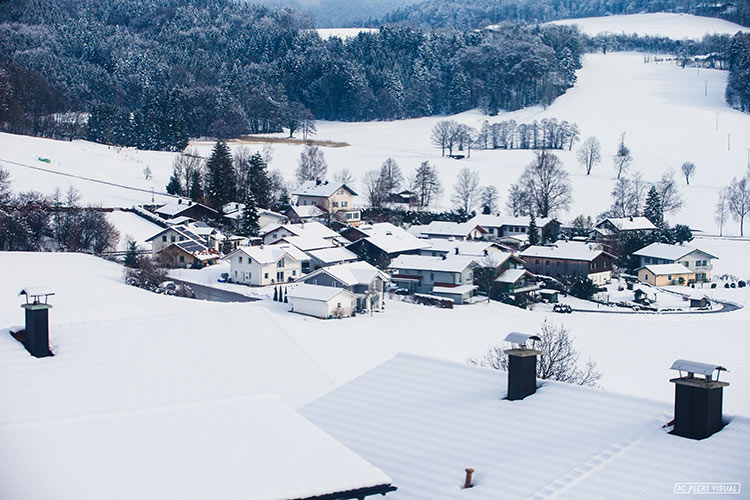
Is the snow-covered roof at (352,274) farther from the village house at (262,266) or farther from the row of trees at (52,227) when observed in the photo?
the row of trees at (52,227)

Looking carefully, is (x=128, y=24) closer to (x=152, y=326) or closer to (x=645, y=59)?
(x=645, y=59)

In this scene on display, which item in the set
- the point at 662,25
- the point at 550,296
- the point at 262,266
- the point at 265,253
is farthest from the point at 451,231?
the point at 662,25

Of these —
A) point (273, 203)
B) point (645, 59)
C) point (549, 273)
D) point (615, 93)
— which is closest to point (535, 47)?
point (615, 93)

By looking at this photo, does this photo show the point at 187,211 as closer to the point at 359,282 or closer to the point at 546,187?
the point at 359,282

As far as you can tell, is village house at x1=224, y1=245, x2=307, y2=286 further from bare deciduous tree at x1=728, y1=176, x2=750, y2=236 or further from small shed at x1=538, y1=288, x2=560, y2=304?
bare deciduous tree at x1=728, y1=176, x2=750, y2=236

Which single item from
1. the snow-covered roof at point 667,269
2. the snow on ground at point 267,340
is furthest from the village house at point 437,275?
the snow-covered roof at point 667,269
